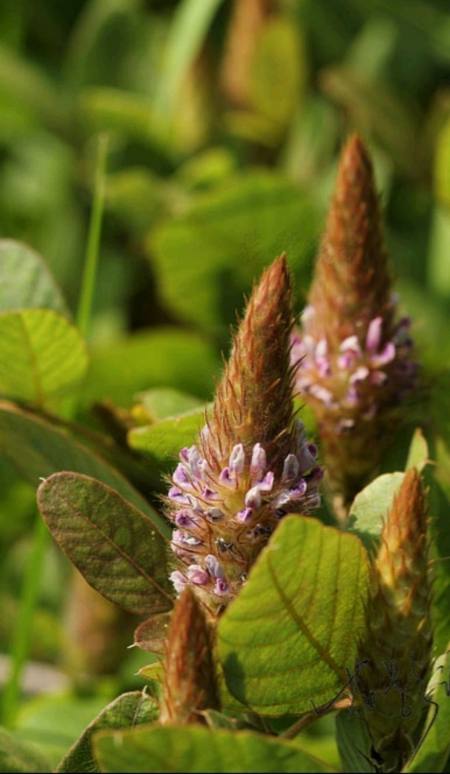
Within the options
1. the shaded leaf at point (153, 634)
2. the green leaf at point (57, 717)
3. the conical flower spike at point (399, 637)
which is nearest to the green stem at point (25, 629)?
the green leaf at point (57, 717)

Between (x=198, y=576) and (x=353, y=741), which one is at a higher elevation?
(x=198, y=576)

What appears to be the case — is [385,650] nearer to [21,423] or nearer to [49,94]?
[21,423]

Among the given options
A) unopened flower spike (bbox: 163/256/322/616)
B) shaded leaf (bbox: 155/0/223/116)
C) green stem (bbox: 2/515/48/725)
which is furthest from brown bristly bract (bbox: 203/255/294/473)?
shaded leaf (bbox: 155/0/223/116)

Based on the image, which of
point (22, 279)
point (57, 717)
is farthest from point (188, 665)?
point (57, 717)

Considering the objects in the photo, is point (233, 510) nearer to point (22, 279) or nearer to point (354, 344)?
point (354, 344)

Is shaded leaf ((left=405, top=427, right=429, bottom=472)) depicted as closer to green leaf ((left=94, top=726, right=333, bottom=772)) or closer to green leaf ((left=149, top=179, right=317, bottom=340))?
green leaf ((left=94, top=726, right=333, bottom=772))

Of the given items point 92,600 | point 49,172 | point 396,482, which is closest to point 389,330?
point 396,482
